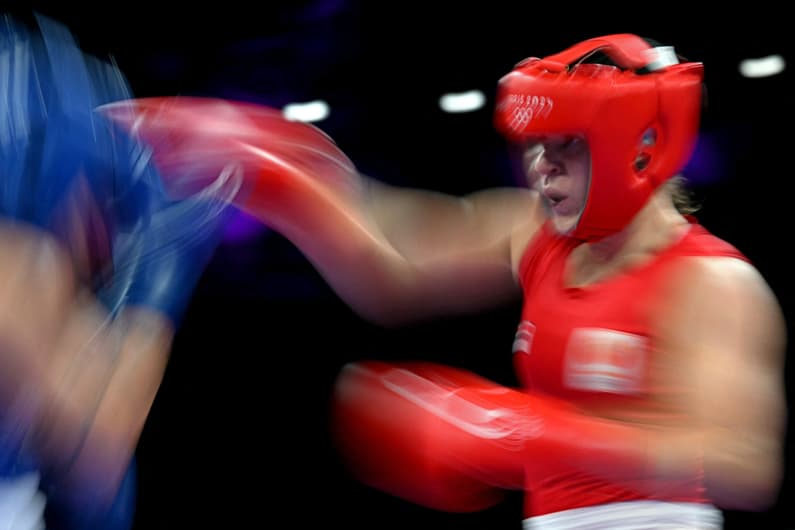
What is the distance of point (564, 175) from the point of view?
1.59 meters

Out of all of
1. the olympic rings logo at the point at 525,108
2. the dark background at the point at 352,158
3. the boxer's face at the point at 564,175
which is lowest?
the dark background at the point at 352,158

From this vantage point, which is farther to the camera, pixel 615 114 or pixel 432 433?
pixel 615 114

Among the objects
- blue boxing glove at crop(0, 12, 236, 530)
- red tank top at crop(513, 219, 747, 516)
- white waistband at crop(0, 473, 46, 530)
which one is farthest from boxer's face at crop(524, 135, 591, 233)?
white waistband at crop(0, 473, 46, 530)

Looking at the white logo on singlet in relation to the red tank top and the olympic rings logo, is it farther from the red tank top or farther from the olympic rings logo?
the olympic rings logo

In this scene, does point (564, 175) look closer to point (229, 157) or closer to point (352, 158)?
point (229, 157)

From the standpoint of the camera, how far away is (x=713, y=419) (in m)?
1.36

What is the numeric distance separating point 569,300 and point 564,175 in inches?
7.7

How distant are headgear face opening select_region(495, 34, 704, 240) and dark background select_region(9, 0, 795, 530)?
197cm

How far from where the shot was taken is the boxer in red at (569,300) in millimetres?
1381

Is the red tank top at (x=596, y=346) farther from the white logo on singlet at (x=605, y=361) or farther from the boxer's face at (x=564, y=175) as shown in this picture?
the boxer's face at (x=564, y=175)

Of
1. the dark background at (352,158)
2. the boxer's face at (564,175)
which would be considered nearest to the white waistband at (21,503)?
the boxer's face at (564,175)

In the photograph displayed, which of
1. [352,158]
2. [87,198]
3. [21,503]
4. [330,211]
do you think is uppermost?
[87,198]

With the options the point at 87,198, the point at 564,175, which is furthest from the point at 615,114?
the point at 87,198

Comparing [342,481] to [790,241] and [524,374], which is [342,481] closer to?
[790,241]
